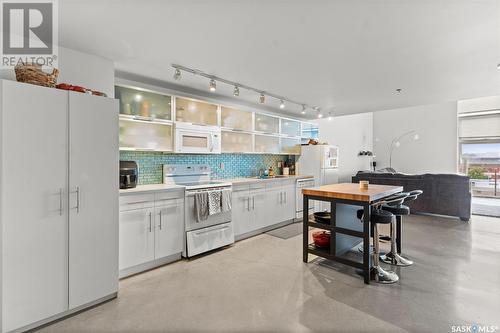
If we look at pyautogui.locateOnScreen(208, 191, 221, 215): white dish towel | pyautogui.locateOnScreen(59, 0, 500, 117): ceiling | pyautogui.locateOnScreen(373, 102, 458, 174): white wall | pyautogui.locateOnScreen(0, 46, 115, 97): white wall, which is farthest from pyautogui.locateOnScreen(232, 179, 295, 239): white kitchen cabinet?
pyautogui.locateOnScreen(373, 102, 458, 174): white wall

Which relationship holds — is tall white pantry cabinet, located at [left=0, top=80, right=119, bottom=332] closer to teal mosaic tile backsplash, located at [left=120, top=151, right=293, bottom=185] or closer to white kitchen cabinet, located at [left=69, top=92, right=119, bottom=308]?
white kitchen cabinet, located at [left=69, top=92, right=119, bottom=308]

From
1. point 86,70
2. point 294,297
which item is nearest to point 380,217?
point 294,297

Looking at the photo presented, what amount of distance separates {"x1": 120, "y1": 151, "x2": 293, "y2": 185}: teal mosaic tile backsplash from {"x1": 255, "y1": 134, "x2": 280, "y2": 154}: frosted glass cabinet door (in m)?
0.27

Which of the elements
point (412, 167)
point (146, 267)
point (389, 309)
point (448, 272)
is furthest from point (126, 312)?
point (412, 167)

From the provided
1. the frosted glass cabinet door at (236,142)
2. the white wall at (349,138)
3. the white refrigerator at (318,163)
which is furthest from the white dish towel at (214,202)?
the white wall at (349,138)

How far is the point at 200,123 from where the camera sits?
4.01 m

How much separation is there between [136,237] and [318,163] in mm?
4137

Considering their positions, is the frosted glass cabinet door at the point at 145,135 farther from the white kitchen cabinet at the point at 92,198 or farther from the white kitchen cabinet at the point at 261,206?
the white kitchen cabinet at the point at 261,206

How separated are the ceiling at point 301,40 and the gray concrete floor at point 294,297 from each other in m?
2.44

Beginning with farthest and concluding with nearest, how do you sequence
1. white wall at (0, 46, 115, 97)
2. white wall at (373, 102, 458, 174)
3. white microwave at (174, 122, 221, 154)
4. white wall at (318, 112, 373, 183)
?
white wall at (373, 102, 458, 174) → white wall at (318, 112, 373, 183) → white microwave at (174, 122, 221, 154) → white wall at (0, 46, 115, 97)

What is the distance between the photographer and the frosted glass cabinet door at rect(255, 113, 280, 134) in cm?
512

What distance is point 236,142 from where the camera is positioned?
4.69 m

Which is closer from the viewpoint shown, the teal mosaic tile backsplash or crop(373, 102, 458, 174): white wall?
the teal mosaic tile backsplash

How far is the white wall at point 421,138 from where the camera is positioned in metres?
7.97
